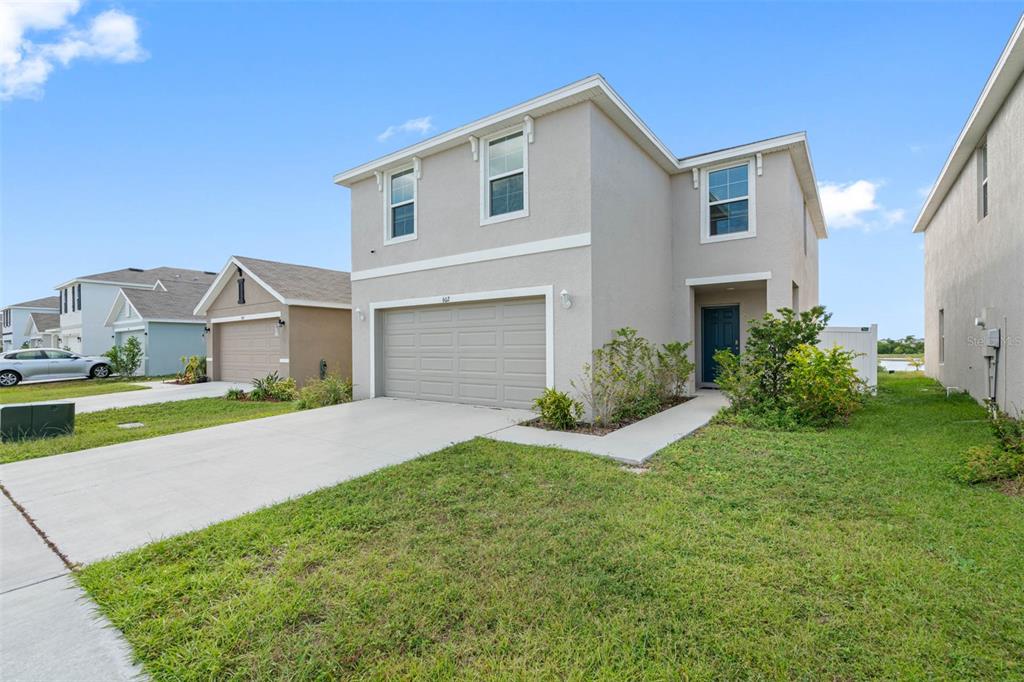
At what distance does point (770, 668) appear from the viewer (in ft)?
6.59

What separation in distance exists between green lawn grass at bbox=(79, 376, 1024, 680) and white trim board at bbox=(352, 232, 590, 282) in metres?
4.46

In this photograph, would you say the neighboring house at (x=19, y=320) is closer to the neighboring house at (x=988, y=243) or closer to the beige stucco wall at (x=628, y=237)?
the beige stucco wall at (x=628, y=237)

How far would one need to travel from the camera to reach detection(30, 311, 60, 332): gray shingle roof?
31781mm

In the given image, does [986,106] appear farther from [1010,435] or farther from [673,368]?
[673,368]

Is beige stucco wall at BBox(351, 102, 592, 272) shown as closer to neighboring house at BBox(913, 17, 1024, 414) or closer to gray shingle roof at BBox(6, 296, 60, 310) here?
neighboring house at BBox(913, 17, 1024, 414)

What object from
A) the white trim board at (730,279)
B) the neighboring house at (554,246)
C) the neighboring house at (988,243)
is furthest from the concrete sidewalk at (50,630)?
the white trim board at (730,279)

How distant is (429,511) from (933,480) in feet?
15.9

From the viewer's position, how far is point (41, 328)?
104ft

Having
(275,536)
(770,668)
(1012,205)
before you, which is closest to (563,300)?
(275,536)

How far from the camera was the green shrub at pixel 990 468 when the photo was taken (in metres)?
4.29

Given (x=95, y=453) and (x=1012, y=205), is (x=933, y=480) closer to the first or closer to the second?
(x=1012, y=205)

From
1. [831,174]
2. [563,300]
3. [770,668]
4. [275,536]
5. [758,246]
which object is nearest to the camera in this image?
[770,668]

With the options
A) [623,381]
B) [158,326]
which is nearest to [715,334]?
[623,381]

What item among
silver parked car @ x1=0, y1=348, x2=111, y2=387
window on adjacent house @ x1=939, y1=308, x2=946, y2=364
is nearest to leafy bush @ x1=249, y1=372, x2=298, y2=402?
silver parked car @ x1=0, y1=348, x2=111, y2=387
